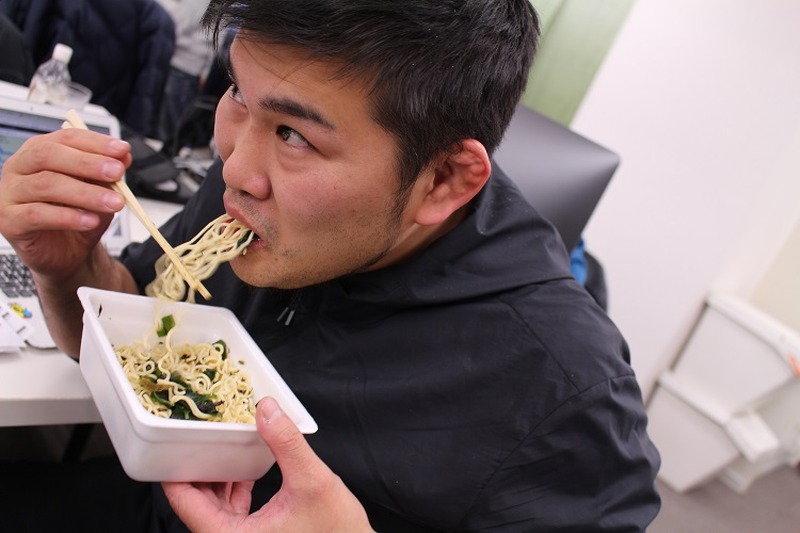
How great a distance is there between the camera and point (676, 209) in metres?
3.26

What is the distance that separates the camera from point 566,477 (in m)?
1.13

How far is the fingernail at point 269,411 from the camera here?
34.0 inches

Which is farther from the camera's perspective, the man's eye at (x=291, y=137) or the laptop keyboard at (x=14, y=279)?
the laptop keyboard at (x=14, y=279)

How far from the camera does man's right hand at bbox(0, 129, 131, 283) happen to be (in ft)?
3.45

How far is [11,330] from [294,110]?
0.74 meters

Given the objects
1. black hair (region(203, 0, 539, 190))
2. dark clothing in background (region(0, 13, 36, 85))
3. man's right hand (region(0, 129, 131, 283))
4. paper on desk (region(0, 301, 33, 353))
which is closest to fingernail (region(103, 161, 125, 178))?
man's right hand (region(0, 129, 131, 283))

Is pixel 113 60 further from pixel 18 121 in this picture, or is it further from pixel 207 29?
pixel 207 29

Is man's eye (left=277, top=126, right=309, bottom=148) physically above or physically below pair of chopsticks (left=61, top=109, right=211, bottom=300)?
above

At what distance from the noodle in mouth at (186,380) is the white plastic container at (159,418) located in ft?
0.09

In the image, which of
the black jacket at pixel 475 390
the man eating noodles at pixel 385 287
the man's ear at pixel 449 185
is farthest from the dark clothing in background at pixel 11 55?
the man's ear at pixel 449 185

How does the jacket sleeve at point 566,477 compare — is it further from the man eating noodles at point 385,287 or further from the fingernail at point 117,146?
the fingernail at point 117,146

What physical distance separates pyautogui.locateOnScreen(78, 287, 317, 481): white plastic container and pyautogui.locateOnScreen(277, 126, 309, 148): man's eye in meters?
0.38

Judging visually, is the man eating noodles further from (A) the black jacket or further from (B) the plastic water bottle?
(B) the plastic water bottle

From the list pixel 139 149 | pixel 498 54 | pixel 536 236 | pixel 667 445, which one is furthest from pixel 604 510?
pixel 667 445
